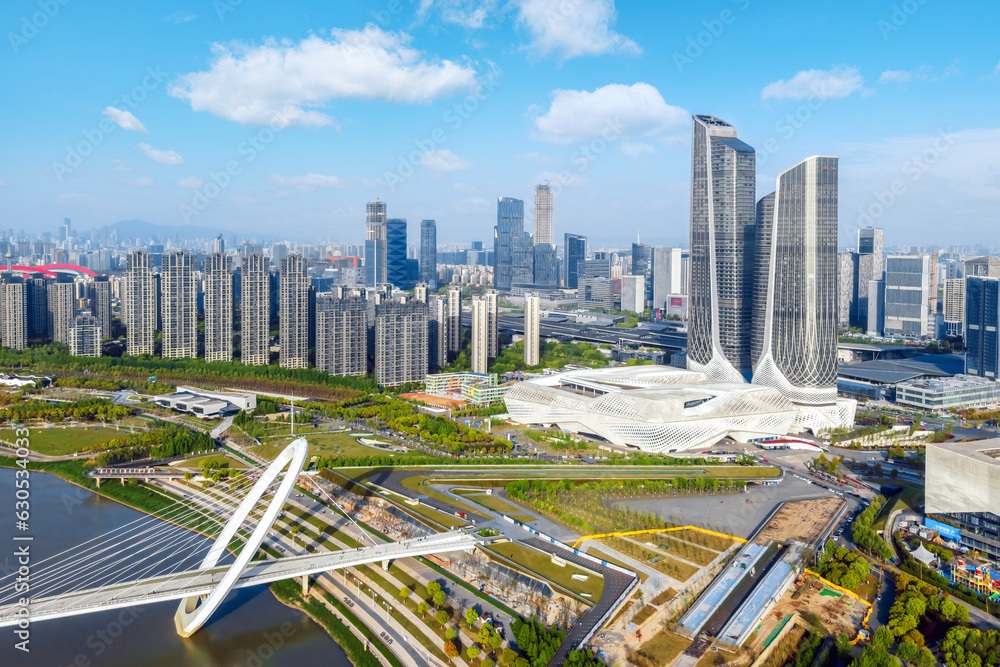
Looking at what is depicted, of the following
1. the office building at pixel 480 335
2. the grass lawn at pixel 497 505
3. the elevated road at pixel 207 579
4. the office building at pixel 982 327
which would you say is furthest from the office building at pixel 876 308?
the elevated road at pixel 207 579

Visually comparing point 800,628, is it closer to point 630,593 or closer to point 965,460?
point 630,593

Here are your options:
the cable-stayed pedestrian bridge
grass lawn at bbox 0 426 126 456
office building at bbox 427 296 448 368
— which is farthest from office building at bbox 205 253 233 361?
the cable-stayed pedestrian bridge

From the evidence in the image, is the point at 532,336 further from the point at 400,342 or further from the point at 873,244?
the point at 873,244

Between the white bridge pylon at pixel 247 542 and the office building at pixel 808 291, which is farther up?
the office building at pixel 808 291

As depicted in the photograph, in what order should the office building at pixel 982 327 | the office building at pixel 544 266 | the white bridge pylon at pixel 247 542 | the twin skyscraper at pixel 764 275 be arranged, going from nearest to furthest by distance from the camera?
1. the white bridge pylon at pixel 247 542
2. the twin skyscraper at pixel 764 275
3. the office building at pixel 982 327
4. the office building at pixel 544 266

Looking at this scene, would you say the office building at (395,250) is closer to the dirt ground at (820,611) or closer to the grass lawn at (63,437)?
the grass lawn at (63,437)
